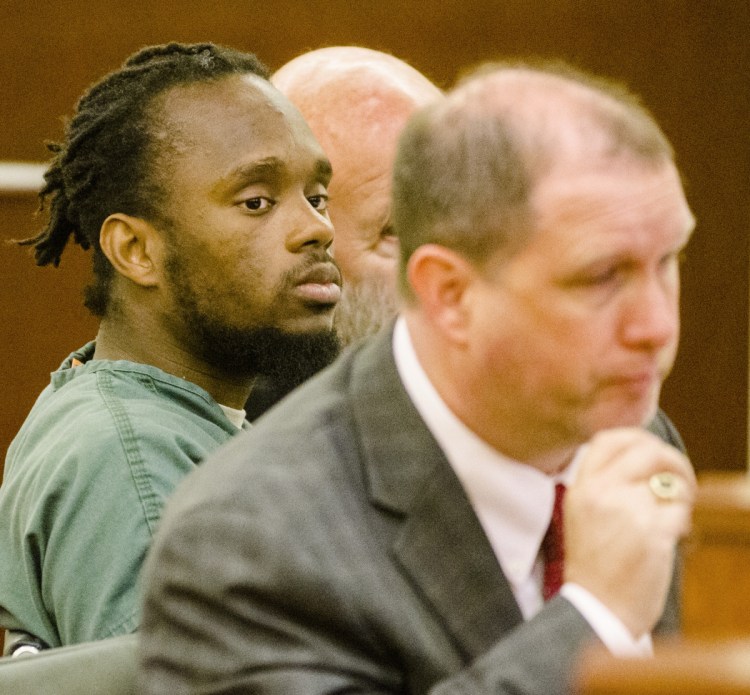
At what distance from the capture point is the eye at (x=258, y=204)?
1751 millimetres

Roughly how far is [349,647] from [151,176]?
935 millimetres

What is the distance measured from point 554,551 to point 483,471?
0.10 meters

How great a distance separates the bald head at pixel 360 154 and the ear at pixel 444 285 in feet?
3.49

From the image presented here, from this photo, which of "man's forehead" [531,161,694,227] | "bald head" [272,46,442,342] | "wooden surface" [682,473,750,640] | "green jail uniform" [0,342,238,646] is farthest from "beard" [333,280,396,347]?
"wooden surface" [682,473,750,640]

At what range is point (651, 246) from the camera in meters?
0.98

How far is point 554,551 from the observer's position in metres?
1.09

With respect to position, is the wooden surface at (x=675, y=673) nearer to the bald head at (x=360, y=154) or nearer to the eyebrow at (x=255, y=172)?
the eyebrow at (x=255, y=172)

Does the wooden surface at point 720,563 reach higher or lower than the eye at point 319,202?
lower

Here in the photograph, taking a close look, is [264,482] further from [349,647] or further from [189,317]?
[189,317]

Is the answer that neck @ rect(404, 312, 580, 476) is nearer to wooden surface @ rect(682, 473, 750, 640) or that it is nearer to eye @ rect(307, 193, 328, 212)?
wooden surface @ rect(682, 473, 750, 640)

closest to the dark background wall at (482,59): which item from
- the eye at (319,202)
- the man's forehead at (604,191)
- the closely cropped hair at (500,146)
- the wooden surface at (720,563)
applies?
the eye at (319,202)

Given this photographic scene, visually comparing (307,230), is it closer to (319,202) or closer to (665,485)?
(319,202)

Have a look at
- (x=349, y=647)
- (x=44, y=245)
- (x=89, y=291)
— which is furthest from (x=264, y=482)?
(x=44, y=245)

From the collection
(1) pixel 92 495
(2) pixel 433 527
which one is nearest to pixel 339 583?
(2) pixel 433 527
